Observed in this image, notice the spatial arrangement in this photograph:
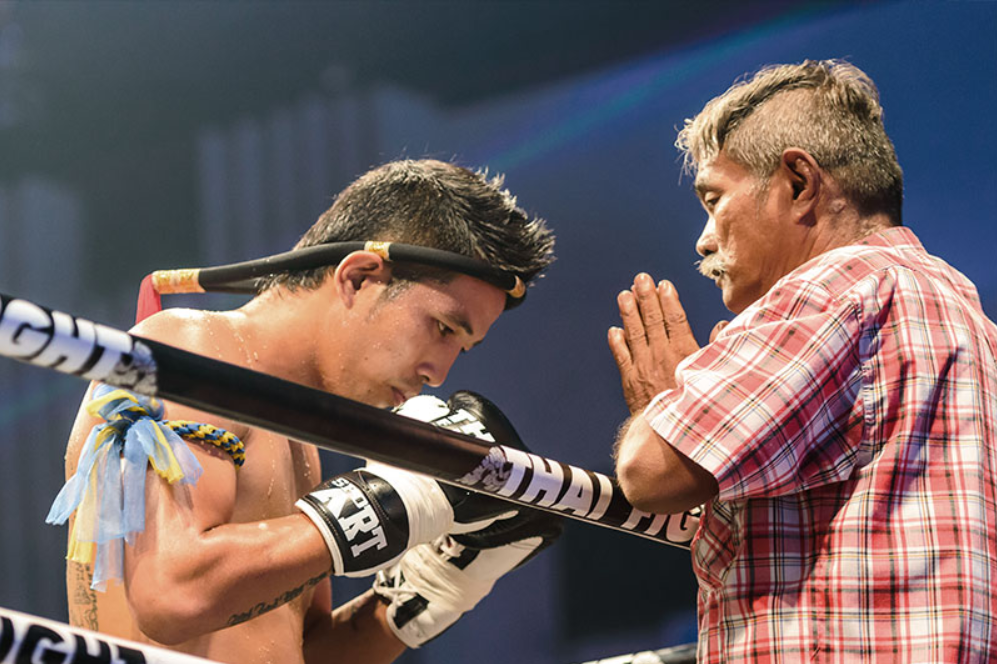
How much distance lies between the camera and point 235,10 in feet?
10.5

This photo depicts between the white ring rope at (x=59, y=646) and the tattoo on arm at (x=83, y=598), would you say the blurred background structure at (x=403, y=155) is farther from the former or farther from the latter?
the white ring rope at (x=59, y=646)

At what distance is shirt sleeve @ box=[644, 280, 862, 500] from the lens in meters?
1.13

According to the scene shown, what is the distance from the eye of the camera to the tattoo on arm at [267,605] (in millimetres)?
1370

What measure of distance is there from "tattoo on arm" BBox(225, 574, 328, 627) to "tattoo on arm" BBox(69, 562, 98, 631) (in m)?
0.32

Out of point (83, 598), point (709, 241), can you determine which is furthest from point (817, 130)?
point (83, 598)

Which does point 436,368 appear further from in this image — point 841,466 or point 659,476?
point 841,466

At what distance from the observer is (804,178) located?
4.63 feet

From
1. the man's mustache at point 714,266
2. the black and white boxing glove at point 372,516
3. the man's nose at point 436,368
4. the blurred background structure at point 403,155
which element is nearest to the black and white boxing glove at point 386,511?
the black and white boxing glove at point 372,516

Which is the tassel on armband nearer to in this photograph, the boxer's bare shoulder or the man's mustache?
the boxer's bare shoulder

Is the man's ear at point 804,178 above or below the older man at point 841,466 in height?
above

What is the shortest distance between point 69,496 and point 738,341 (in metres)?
0.88

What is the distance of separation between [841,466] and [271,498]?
90cm

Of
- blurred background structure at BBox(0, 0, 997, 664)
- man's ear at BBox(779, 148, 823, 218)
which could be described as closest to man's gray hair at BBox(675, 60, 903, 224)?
man's ear at BBox(779, 148, 823, 218)

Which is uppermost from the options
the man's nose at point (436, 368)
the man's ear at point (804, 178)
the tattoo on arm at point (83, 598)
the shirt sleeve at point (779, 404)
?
the man's ear at point (804, 178)
